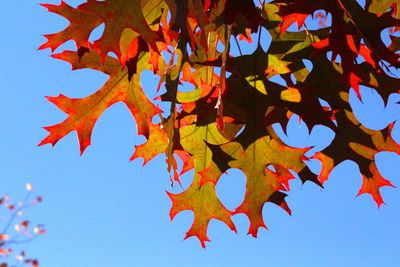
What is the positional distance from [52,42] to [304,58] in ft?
1.77

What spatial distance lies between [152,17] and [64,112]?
0.99ft

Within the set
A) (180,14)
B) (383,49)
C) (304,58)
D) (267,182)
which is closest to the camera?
(180,14)

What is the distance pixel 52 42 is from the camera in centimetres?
131

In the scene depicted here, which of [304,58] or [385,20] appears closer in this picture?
[385,20]

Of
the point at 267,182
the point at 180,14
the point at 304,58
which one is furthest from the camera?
the point at 267,182

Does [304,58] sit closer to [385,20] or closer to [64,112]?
[385,20]

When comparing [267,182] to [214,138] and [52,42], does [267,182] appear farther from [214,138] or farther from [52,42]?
[52,42]

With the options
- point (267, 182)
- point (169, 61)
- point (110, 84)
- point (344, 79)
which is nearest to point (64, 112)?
point (110, 84)

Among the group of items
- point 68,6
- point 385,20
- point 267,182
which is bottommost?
point 267,182

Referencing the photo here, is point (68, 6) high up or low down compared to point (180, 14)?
up

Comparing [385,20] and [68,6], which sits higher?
[68,6]

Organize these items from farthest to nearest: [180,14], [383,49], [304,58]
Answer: [304,58] < [383,49] < [180,14]

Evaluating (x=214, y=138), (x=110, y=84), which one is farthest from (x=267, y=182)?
(x=110, y=84)

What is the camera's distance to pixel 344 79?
1259 millimetres
